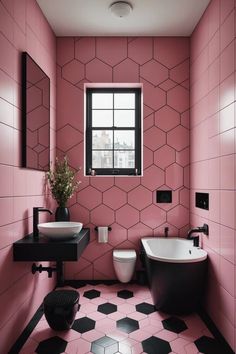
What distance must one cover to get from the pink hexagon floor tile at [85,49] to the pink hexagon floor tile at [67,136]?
81 centimetres

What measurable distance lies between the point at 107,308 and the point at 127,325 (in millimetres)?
327

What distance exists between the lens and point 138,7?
2.45 meters

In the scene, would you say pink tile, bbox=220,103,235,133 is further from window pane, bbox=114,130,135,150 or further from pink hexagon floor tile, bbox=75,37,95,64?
pink hexagon floor tile, bbox=75,37,95,64

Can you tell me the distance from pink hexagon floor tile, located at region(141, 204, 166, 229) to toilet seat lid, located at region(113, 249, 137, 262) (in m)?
0.37

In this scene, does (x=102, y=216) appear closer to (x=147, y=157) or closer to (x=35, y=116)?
(x=147, y=157)

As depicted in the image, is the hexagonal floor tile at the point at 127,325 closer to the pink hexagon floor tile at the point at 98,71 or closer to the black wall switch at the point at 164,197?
the black wall switch at the point at 164,197

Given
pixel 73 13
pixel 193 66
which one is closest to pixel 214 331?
pixel 193 66

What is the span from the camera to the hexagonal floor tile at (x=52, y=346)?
181 cm

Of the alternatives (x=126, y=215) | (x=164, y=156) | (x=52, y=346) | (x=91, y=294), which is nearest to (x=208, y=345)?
(x=52, y=346)

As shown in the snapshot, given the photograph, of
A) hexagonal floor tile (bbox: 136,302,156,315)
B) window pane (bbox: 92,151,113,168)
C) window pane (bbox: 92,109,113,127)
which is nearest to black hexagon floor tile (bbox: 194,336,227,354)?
hexagonal floor tile (bbox: 136,302,156,315)

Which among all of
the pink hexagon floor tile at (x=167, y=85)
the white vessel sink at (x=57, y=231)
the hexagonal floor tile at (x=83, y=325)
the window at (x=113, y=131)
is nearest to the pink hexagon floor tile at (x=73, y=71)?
the window at (x=113, y=131)

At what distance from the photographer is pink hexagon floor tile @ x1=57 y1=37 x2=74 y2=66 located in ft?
9.80

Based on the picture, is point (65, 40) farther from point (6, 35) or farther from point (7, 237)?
point (7, 237)

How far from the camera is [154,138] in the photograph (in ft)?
9.82
